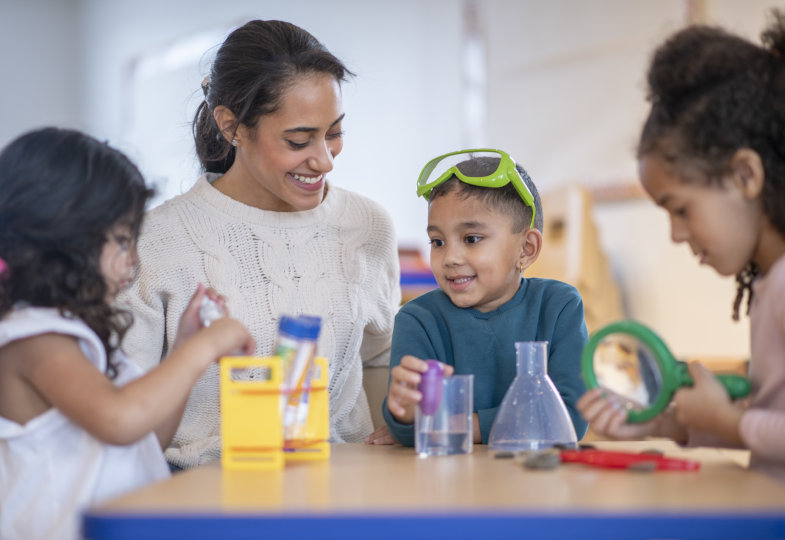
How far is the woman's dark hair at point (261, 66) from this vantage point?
5.52 feet

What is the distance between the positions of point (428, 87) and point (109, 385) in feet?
11.8

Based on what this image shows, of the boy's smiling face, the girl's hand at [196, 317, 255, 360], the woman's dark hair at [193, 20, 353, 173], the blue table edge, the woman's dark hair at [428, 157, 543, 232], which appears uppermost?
the woman's dark hair at [193, 20, 353, 173]

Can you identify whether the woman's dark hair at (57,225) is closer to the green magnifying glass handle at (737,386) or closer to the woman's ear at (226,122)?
the woman's ear at (226,122)

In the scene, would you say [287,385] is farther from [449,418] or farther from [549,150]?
[549,150]

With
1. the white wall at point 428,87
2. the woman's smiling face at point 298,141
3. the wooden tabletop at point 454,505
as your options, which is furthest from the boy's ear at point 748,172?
the white wall at point 428,87

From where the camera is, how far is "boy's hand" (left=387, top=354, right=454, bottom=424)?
1.17 metres

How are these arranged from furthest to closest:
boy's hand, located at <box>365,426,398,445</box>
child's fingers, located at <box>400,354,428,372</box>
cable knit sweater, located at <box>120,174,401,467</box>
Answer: cable knit sweater, located at <box>120,174,401,467</box>, boy's hand, located at <box>365,426,398,445</box>, child's fingers, located at <box>400,354,428,372</box>

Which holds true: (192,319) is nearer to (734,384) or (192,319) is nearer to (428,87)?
(734,384)

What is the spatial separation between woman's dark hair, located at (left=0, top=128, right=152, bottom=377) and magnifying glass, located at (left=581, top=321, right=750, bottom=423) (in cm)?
63

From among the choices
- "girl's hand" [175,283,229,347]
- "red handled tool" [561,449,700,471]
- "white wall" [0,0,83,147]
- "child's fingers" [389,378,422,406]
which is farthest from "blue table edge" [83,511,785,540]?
"white wall" [0,0,83,147]

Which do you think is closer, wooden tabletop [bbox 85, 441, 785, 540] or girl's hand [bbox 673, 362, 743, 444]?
wooden tabletop [bbox 85, 441, 785, 540]

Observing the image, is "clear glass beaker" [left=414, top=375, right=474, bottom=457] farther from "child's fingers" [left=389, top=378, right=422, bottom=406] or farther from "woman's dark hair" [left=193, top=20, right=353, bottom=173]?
"woman's dark hair" [left=193, top=20, right=353, bottom=173]

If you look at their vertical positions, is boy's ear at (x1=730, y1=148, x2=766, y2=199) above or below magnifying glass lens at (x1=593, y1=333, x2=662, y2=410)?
above

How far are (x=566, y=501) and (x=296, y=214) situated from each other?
3.65 feet
